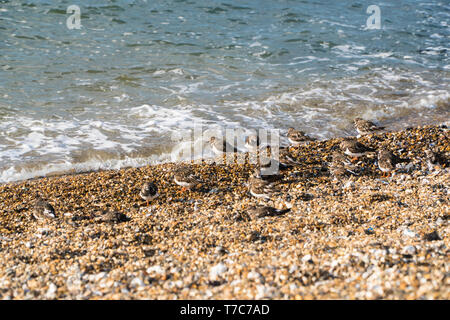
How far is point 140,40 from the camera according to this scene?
51.8 ft

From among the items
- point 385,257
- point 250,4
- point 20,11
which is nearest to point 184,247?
point 385,257

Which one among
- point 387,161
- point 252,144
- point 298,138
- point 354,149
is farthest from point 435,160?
point 252,144

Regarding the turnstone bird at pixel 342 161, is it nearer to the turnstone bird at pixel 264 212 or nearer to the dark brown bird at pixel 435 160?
the dark brown bird at pixel 435 160

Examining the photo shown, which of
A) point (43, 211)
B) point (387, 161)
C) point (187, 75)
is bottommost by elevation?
point (43, 211)

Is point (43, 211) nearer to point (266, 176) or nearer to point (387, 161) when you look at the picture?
point (266, 176)

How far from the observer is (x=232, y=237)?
5527 mm

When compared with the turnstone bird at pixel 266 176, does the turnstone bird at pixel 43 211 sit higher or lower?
lower

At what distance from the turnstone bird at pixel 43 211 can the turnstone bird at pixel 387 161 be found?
5.43m

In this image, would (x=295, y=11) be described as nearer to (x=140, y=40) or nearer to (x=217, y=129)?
(x=140, y=40)

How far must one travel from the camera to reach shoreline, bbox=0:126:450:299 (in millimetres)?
4348

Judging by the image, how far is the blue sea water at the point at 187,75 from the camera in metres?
9.94

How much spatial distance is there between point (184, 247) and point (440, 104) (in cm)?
932

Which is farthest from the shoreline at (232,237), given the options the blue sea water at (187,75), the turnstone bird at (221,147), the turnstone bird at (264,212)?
the blue sea water at (187,75)

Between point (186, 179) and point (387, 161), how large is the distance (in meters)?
3.47
